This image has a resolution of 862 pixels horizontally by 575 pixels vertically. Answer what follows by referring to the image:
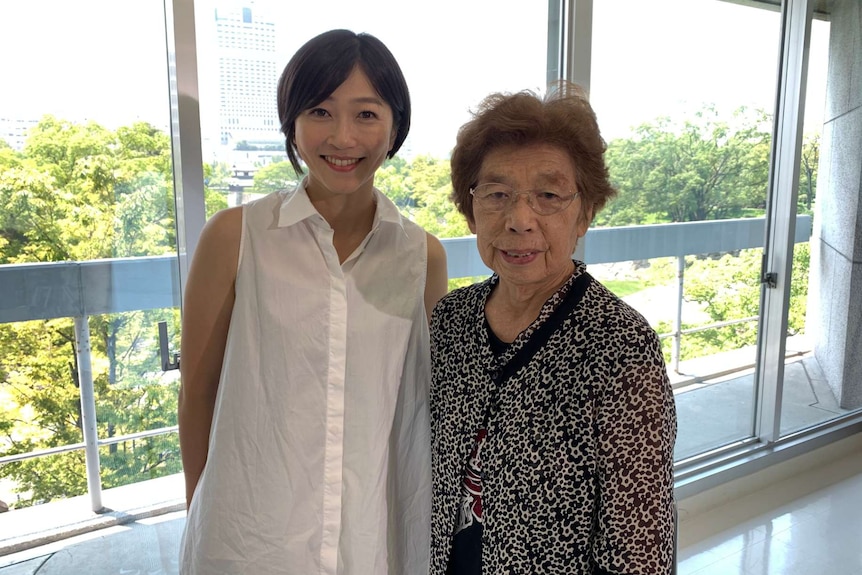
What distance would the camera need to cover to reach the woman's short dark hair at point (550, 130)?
115 centimetres

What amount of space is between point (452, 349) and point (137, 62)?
3.95 feet

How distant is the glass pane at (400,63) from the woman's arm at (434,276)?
468 mm

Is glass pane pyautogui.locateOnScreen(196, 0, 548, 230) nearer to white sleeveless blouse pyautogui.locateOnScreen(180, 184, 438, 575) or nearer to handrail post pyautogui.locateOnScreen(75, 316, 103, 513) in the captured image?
handrail post pyautogui.locateOnScreen(75, 316, 103, 513)

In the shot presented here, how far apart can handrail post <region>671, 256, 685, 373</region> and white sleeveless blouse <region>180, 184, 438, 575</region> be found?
86.3 inches

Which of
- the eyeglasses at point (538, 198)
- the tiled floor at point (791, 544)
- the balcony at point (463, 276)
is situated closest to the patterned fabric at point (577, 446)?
the eyeglasses at point (538, 198)

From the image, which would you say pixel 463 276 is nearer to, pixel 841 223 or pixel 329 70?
pixel 329 70

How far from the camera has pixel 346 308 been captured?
1282 millimetres

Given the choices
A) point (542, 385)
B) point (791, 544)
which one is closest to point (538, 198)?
point (542, 385)

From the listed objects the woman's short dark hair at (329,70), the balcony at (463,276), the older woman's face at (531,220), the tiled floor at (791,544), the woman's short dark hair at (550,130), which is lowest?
the tiled floor at (791,544)

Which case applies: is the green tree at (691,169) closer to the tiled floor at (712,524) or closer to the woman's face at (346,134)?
the tiled floor at (712,524)

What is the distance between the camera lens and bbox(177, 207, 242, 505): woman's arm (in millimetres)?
1258

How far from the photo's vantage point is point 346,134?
1.22m

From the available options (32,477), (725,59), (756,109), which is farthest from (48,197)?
(756,109)

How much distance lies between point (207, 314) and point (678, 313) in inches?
101
